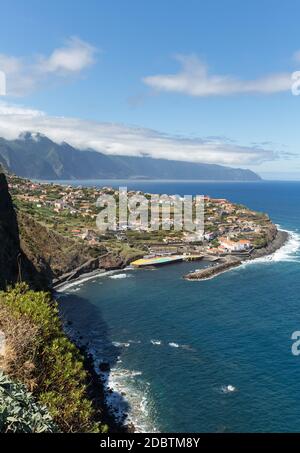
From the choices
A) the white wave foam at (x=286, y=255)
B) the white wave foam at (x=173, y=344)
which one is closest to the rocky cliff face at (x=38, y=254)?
the white wave foam at (x=173, y=344)

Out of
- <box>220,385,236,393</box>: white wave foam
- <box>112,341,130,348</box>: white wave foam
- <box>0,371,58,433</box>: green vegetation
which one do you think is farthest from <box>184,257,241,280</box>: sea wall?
<box>0,371,58,433</box>: green vegetation

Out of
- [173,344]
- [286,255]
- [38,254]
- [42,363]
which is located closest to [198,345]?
[173,344]

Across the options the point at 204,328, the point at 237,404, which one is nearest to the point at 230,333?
the point at 204,328

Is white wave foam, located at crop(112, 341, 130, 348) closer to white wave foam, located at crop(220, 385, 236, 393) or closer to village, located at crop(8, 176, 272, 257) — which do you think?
white wave foam, located at crop(220, 385, 236, 393)

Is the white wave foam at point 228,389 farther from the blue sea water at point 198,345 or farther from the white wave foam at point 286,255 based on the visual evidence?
the white wave foam at point 286,255

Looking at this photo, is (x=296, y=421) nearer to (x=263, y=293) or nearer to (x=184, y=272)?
(x=263, y=293)
